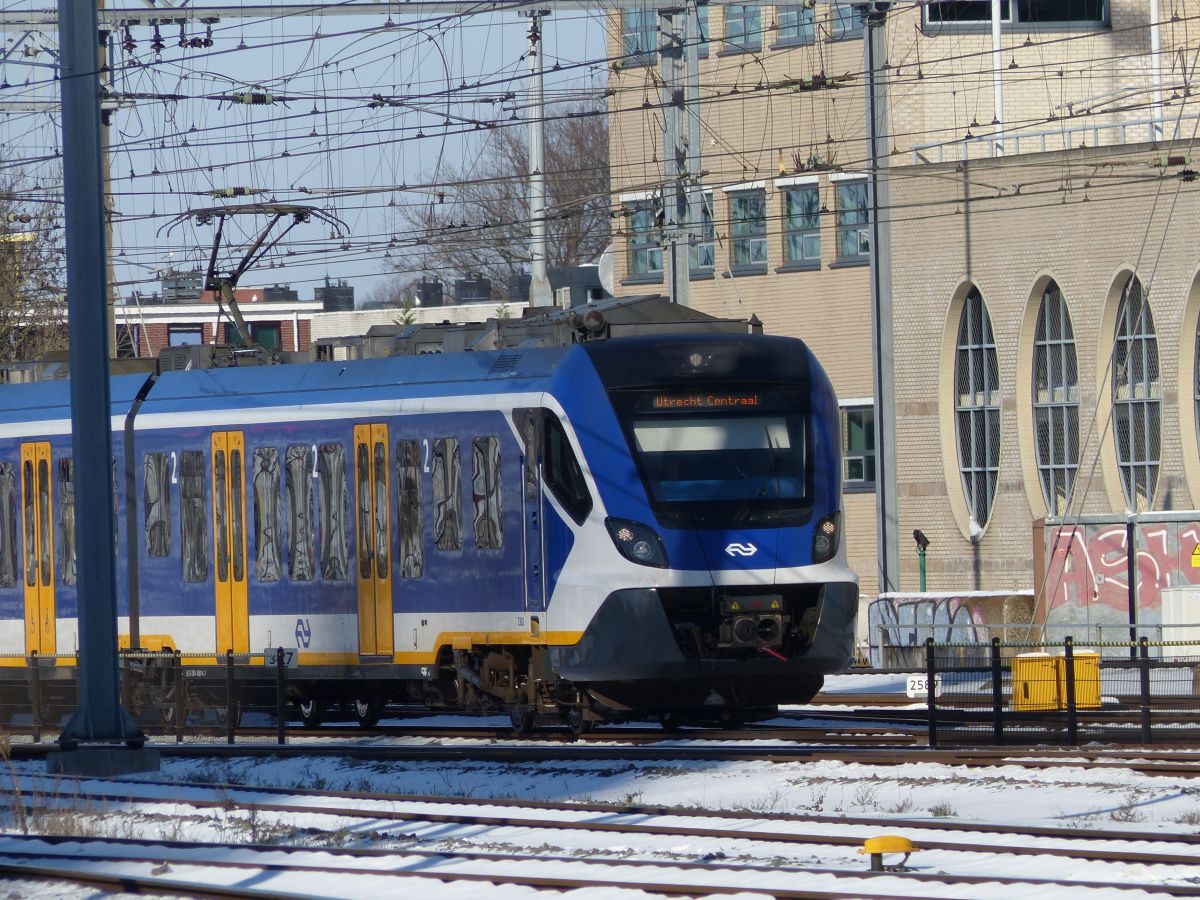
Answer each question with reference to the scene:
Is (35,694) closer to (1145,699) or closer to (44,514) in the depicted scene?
(44,514)

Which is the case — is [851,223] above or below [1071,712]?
above

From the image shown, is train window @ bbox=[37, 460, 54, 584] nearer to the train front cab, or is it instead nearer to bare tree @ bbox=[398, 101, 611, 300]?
the train front cab

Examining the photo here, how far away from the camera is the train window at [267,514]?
22.1 m

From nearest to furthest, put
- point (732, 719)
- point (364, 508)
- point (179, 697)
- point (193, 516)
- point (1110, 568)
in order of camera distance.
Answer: point (732, 719), point (364, 508), point (179, 697), point (193, 516), point (1110, 568)

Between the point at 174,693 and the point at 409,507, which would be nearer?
the point at 409,507

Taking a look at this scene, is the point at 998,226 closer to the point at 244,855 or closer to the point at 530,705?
the point at 530,705

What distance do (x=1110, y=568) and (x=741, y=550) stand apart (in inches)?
658

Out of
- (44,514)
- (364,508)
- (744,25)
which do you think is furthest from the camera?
(744,25)

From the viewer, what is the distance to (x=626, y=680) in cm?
1847

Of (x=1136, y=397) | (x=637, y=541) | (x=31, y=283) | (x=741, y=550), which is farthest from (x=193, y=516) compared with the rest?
(x=31, y=283)

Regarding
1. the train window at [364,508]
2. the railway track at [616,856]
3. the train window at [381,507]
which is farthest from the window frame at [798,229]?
the railway track at [616,856]

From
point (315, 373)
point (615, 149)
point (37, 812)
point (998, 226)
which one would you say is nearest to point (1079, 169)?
point (998, 226)

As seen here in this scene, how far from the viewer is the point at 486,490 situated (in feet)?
65.4

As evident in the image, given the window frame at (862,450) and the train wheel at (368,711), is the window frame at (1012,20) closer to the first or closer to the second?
the window frame at (862,450)
